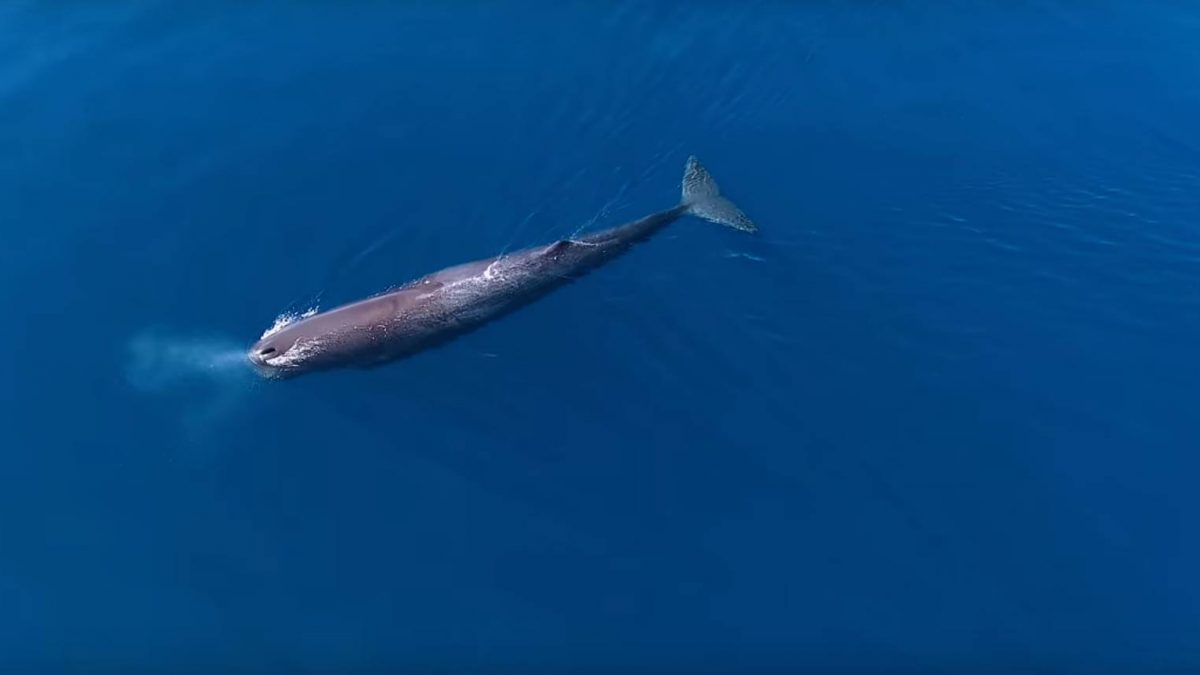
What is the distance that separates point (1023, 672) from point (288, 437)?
17.7m

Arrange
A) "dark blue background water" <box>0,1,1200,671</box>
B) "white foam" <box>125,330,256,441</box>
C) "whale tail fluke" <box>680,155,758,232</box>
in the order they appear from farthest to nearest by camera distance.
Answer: "whale tail fluke" <box>680,155,758,232</box>, "white foam" <box>125,330,256,441</box>, "dark blue background water" <box>0,1,1200,671</box>

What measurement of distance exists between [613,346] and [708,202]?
525cm

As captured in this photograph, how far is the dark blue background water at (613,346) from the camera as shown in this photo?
19016 millimetres

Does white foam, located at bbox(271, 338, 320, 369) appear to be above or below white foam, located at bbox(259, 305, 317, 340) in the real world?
below

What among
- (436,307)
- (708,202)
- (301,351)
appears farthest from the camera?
(708,202)

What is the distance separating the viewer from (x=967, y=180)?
25.4m

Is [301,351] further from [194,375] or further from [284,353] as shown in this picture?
[194,375]

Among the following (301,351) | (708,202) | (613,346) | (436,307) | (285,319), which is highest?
(708,202)

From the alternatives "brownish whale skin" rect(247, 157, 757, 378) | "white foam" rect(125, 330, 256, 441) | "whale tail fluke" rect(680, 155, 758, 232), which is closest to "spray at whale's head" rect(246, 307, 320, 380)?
"brownish whale skin" rect(247, 157, 757, 378)

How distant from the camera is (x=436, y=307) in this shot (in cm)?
2205

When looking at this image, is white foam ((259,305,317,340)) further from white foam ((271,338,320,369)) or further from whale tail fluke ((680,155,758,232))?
whale tail fluke ((680,155,758,232))

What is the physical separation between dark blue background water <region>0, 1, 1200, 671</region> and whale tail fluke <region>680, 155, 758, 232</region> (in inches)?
16.2

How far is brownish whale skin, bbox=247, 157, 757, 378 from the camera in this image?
21.5 m

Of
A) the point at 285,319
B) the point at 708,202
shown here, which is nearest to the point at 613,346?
the point at 708,202
